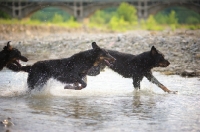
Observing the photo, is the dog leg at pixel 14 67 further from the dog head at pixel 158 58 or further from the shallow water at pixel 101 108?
the dog head at pixel 158 58

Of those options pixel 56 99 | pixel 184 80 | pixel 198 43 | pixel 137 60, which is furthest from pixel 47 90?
pixel 198 43

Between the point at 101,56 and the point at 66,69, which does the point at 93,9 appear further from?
the point at 66,69

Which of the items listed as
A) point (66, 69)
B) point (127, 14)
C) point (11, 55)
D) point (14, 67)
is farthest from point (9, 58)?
point (127, 14)

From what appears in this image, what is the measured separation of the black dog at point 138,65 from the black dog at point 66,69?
63cm

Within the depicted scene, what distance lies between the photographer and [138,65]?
38.0ft

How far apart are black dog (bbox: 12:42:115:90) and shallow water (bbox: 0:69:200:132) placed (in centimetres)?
26

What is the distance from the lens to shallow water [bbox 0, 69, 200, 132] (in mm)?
7328

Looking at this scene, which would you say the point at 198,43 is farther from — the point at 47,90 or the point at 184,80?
the point at 47,90

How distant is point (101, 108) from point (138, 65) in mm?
2958

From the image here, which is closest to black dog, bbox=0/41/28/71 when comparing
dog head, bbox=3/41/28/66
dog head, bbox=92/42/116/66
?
dog head, bbox=3/41/28/66

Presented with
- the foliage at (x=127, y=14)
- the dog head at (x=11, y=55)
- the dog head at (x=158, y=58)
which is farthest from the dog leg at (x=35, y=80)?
the foliage at (x=127, y=14)

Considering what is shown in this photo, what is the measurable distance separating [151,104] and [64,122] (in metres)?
2.50

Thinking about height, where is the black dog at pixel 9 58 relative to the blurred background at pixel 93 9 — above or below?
below

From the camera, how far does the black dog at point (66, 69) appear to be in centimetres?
1031
